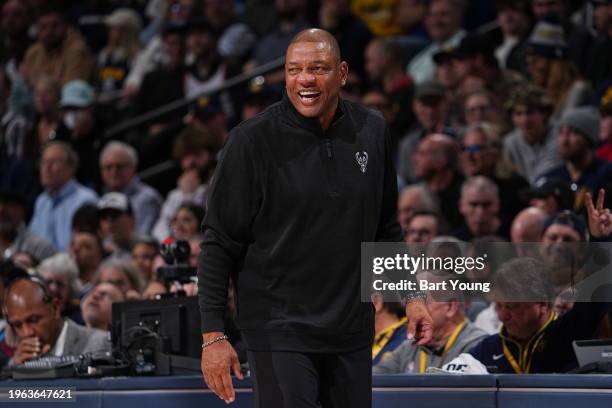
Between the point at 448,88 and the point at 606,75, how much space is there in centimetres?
123

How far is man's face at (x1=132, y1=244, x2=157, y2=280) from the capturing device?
8.52 metres

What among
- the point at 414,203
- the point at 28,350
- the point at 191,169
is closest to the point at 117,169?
the point at 191,169

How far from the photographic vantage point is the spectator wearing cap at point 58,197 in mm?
10062

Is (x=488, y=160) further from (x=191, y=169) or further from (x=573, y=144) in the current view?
(x=191, y=169)

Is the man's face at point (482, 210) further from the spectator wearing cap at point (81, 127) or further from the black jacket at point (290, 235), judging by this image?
the spectator wearing cap at point (81, 127)

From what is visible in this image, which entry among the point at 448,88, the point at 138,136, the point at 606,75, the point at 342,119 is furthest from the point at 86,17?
the point at 342,119

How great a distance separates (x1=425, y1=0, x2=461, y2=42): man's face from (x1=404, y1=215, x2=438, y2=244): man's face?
3.29 metres

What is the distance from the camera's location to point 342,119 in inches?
154

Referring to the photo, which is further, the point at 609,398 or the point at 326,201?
the point at 609,398

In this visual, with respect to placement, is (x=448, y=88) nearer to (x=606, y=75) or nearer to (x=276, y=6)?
(x=606, y=75)

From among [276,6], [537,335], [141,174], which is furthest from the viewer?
[276,6]

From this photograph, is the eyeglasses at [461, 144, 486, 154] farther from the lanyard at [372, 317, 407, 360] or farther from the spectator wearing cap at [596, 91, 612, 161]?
the lanyard at [372, 317, 407, 360]

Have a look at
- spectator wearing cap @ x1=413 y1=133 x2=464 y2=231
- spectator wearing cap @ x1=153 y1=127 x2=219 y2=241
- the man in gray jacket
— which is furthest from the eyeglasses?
the man in gray jacket

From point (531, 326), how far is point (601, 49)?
455 centimetres
